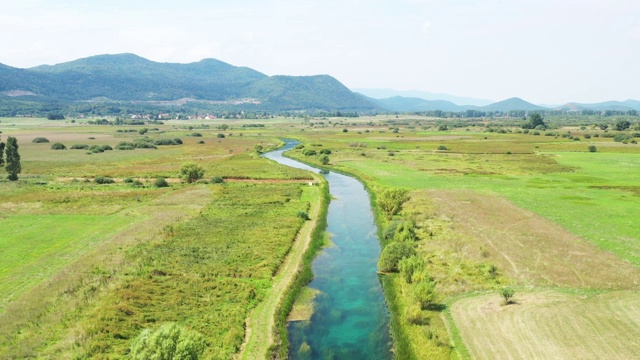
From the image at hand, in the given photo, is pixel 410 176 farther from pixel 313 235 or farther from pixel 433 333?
pixel 433 333

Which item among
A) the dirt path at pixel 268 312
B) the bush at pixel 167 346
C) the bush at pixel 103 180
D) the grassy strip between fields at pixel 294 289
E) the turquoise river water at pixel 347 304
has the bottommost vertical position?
the turquoise river water at pixel 347 304

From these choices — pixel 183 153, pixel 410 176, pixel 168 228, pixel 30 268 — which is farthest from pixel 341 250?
pixel 183 153

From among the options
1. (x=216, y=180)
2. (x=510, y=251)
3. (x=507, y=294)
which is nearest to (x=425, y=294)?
(x=507, y=294)

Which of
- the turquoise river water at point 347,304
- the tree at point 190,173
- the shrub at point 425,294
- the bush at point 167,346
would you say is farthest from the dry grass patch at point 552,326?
the tree at point 190,173

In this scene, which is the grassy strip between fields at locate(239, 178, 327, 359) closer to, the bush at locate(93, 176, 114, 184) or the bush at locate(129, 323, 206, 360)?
the bush at locate(129, 323, 206, 360)

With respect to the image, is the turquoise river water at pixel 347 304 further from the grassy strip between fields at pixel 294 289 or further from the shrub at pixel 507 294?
the shrub at pixel 507 294

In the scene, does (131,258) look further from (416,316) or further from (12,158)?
(12,158)
